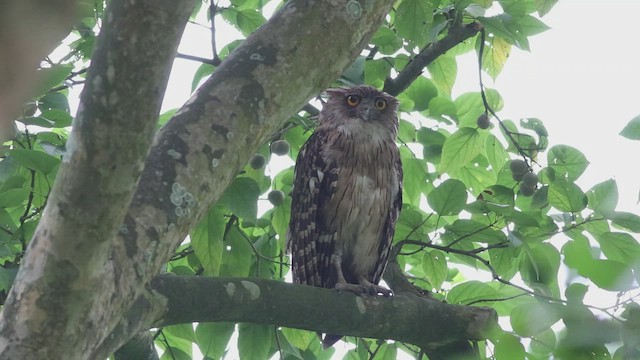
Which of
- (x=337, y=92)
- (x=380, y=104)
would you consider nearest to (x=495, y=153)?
(x=380, y=104)

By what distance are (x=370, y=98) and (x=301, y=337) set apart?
1858 mm

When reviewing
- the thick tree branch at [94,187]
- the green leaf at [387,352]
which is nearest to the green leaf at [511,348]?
the thick tree branch at [94,187]

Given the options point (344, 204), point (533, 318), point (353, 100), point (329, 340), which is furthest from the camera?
point (353, 100)

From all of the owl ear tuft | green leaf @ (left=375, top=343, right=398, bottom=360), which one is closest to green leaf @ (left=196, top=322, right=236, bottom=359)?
green leaf @ (left=375, top=343, right=398, bottom=360)

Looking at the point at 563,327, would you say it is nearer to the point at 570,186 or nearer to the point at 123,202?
the point at 123,202

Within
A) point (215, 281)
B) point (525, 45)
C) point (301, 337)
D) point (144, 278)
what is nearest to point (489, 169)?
point (525, 45)

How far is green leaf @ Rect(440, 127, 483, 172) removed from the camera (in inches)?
165

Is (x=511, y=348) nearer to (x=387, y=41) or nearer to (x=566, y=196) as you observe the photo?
(x=566, y=196)

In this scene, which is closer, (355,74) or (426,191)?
(355,74)

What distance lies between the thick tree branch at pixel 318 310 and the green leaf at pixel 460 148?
38.5 inches

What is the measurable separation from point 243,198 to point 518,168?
1466mm

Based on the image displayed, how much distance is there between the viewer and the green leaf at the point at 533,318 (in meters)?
1.11

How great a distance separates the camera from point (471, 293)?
12.2 ft

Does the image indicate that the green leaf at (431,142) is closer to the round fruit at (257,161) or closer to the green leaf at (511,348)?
the round fruit at (257,161)
